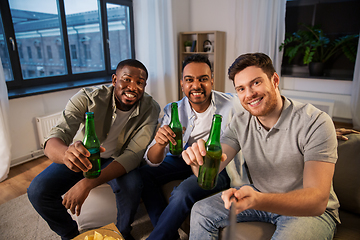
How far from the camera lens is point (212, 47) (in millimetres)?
4137

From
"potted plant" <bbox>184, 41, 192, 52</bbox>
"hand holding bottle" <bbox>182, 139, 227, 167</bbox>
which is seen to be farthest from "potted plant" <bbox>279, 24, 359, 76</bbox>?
"hand holding bottle" <bbox>182, 139, 227, 167</bbox>

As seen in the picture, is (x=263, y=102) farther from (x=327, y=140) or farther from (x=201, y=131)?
(x=201, y=131)

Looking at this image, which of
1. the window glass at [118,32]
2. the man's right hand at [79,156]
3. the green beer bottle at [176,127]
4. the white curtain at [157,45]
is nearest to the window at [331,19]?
the white curtain at [157,45]

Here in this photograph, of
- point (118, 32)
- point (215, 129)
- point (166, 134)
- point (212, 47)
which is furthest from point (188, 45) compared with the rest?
point (215, 129)

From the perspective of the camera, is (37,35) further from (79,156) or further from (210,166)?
(210,166)

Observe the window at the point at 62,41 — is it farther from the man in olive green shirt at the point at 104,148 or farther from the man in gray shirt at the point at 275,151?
the man in gray shirt at the point at 275,151

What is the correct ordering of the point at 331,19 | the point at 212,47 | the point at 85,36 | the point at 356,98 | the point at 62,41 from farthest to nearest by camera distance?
the point at 212,47
the point at 331,19
the point at 85,36
the point at 356,98
the point at 62,41

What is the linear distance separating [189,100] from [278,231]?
38.5 inches

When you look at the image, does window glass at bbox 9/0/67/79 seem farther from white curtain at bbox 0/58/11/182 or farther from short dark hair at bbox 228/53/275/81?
short dark hair at bbox 228/53/275/81

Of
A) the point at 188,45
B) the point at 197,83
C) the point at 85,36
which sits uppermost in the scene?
the point at 85,36

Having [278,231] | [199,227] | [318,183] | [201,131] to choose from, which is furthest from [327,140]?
[201,131]

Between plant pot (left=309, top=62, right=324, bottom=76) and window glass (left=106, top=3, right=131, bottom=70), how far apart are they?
9.12ft

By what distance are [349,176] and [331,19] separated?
3.30m

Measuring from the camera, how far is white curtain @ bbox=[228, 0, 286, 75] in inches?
143
